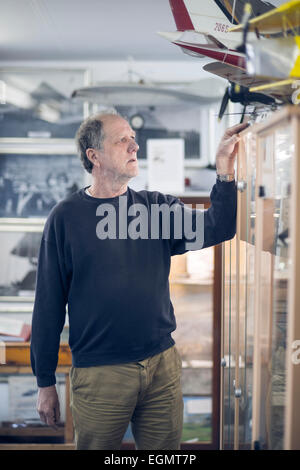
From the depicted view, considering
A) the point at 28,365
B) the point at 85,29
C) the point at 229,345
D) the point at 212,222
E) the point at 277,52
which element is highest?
the point at 85,29

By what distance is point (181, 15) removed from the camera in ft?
4.60

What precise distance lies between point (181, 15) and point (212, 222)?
2.15 feet

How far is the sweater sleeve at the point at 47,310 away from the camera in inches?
58.8

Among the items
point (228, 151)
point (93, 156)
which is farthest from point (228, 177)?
point (93, 156)

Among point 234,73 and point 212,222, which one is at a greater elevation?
point 234,73

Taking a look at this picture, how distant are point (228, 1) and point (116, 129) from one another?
21.3 inches

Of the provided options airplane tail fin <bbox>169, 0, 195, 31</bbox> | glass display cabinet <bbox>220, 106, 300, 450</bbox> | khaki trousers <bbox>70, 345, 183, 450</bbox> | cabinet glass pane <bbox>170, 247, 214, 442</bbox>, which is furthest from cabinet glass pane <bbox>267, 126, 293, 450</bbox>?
cabinet glass pane <bbox>170, 247, 214, 442</bbox>

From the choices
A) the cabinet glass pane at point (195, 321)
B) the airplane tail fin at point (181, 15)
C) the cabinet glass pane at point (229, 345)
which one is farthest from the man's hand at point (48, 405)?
the cabinet glass pane at point (195, 321)

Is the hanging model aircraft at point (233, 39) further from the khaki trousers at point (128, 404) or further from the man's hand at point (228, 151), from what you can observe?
the khaki trousers at point (128, 404)

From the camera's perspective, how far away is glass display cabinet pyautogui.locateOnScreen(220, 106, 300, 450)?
33.8 inches

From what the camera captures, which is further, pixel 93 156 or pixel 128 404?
pixel 93 156

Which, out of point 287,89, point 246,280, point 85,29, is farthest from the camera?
point 85,29

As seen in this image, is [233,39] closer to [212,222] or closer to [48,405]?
[212,222]
